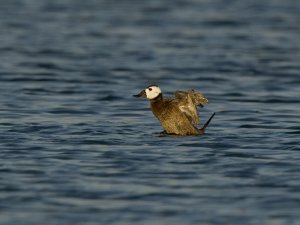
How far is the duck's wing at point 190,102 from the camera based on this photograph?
13266 mm

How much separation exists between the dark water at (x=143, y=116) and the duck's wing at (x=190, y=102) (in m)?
0.35

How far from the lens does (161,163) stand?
36.3 ft

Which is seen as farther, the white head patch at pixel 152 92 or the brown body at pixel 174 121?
the white head patch at pixel 152 92

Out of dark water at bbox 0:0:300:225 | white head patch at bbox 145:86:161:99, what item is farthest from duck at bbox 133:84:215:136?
dark water at bbox 0:0:300:225

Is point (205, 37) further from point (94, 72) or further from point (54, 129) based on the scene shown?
point (54, 129)

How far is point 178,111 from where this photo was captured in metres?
13.1

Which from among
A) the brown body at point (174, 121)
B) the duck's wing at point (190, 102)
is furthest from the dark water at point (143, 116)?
the duck's wing at point (190, 102)

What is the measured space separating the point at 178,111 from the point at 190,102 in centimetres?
30

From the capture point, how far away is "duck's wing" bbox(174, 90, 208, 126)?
13266 mm

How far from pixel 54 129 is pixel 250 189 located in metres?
4.27

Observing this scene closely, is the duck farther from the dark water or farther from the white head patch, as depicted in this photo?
the dark water

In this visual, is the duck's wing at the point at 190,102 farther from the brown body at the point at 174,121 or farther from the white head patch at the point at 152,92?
the white head patch at the point at 152,92

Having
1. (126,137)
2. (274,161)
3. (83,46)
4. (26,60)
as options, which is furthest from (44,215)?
(83,46)

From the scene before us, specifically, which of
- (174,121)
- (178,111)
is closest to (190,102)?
(178,111)
